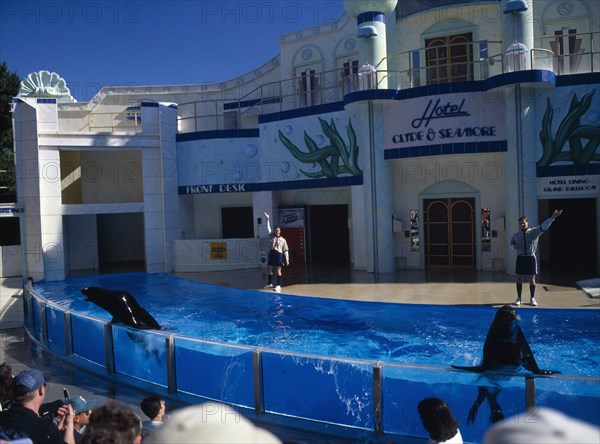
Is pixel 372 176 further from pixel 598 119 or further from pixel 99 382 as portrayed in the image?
pixel 99 382

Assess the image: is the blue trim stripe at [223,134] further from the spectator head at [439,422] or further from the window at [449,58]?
the spectator head at [439,422]

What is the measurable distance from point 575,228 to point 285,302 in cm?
1074

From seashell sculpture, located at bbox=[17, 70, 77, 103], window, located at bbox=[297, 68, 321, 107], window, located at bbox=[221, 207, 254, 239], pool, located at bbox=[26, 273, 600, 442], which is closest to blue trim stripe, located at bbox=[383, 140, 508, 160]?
window, located at bbox=[297, 68, 321, 107]

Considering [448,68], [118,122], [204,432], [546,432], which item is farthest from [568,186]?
[118,122]

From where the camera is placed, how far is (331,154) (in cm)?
1905

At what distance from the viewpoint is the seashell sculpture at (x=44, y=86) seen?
90.5ft

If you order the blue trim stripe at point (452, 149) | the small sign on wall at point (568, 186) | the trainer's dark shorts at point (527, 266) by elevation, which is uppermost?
the blue trim stripe at point (452, 149)

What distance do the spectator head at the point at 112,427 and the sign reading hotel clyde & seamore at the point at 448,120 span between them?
14932 mm

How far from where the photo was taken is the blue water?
10.0 m

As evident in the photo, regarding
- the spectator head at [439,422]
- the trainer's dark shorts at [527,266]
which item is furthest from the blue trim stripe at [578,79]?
the spectator head at [439,422]

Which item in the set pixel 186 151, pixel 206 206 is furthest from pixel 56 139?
pixel 206 206

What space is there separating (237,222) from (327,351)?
13901mm

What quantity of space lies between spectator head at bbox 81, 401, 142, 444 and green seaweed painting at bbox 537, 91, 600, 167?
15.1 meters

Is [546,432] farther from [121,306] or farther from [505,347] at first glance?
[121,306]
